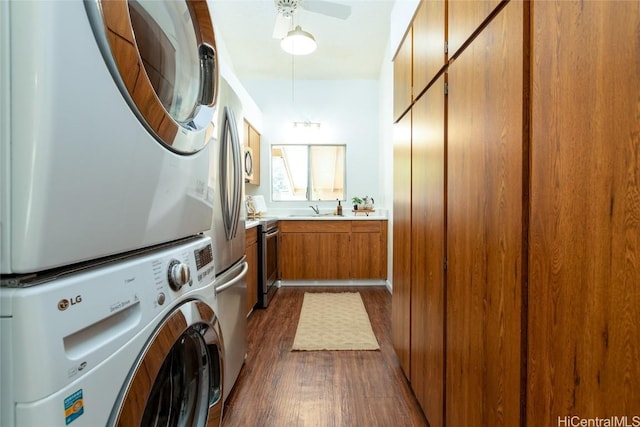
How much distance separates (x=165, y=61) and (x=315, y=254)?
334cm

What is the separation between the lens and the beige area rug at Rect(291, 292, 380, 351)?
2.35m

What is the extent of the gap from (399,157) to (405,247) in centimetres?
59

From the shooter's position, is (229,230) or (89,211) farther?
(229,230)

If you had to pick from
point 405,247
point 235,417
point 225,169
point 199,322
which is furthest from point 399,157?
point 235,417

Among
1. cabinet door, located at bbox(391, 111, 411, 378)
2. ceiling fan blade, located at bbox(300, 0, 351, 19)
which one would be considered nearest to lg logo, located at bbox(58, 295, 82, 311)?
cabinet door, located at bbox(391, 111, 411, 378)

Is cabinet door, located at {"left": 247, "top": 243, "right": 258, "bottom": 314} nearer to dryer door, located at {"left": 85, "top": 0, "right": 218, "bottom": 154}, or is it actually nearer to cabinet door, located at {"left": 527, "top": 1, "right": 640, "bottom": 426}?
dryer door, located at {"left": 85, "top": 0, "right": 218, "bottom": 154}

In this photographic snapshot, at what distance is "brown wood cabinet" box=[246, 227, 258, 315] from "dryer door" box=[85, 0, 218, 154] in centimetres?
189

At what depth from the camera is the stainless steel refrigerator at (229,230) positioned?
1.50 metres

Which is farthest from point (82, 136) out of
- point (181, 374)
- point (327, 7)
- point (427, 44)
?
point (327, 7)

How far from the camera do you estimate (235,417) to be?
1548mm

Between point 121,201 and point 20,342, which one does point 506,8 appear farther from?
point 20,342

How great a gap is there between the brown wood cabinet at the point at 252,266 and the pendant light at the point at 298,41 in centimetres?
167

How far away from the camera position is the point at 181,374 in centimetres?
89

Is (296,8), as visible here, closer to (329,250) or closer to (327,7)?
(327,7)
